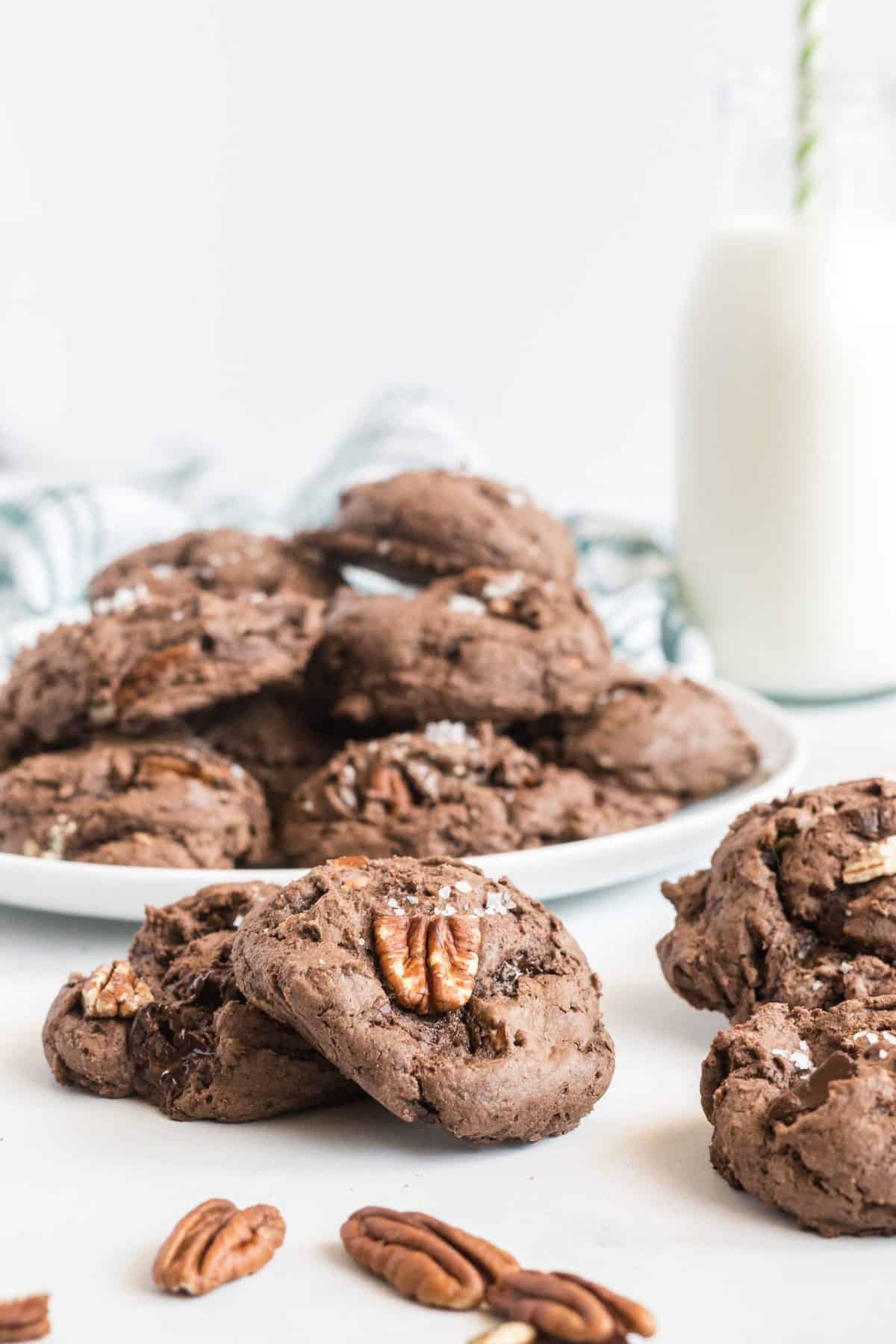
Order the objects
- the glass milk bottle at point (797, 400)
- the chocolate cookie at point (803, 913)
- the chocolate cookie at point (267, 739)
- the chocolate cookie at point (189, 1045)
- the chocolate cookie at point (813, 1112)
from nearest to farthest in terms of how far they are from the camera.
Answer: the chocolate cookie at point (813, 1112)
the chocolate cookie at point (189, 1045)
the chocolate cookie at point (803, 913)
the chocolate cookie at point (267, 739)
the glass milk bottle at point (797, 400)

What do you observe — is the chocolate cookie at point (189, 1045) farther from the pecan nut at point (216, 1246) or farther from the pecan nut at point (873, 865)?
the pecan nut at point (873, 865)

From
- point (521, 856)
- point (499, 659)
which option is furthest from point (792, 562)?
point (521, 856)

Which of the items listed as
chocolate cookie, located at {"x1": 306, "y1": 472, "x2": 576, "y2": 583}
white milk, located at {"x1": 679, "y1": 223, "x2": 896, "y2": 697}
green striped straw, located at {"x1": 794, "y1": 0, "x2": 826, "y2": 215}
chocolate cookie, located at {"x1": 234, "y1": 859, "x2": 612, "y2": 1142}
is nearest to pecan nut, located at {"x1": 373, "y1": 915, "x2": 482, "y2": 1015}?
chocolate cookie, located at {"x1": 234, "y1": 859, "x2": 612, "y2": 1142}

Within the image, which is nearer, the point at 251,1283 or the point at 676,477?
the point at 251,1283

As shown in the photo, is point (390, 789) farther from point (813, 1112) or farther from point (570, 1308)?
point (570, 1308)

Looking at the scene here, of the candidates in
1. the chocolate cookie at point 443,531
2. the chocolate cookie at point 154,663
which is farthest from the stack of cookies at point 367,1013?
the chocolate cookie at point 443,531

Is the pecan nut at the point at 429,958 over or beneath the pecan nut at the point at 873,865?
over

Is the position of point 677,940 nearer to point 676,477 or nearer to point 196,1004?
point 196,1004
